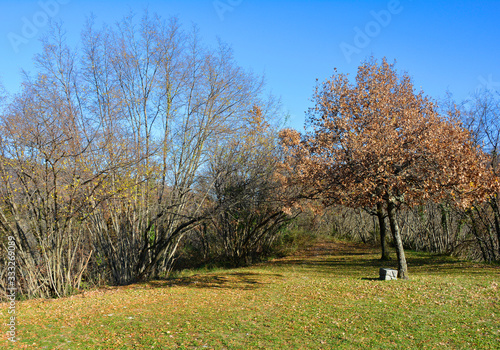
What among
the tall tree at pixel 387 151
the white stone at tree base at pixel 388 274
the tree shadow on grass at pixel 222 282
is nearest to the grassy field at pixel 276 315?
the tree shadow on grass at pixel 222 282

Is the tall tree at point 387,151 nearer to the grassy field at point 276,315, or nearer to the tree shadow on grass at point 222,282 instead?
the grassy field at point 276,315

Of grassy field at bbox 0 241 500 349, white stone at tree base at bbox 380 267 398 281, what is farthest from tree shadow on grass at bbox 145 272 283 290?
white stone at tree base at bbox 380 267 398 281

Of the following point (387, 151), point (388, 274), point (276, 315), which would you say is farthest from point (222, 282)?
point (387, 151)

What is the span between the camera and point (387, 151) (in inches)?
357

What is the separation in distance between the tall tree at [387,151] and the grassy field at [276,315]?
89.0 inches

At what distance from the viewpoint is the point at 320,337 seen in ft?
19.5

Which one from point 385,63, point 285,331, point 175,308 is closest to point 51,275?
point 175,308

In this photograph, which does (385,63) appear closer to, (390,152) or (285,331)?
(390,152)

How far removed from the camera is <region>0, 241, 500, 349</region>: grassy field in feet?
18.8

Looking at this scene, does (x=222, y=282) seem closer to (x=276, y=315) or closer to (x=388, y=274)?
(x=276, y=315)

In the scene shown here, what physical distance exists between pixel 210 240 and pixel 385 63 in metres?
13.5

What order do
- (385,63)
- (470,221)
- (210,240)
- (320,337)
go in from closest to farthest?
(320,337), (385,63), (470,221), (210,240)

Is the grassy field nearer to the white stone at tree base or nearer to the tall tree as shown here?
the white stone at tree base

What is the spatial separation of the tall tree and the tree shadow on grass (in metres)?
3.78
